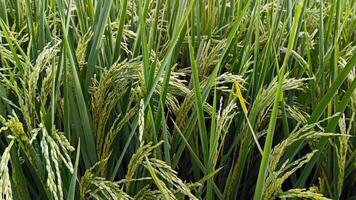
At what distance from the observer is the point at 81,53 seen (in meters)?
0.74

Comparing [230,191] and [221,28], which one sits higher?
[221,28]

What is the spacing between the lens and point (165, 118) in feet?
2.58

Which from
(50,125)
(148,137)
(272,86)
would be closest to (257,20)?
(272,86)

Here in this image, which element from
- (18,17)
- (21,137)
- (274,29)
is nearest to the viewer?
(21,137)

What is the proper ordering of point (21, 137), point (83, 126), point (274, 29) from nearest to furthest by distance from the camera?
point (21, 137) → point (83, 126) → point (274, 29)

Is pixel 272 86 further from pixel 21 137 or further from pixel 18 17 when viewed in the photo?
pixel 18 17

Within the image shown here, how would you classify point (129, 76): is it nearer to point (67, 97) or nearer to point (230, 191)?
point (67, 97)

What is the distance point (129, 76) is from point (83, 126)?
96 mm

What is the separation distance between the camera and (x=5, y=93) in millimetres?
724

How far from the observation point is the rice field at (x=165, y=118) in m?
0.63

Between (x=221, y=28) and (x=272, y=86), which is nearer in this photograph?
(x=272, y=86)

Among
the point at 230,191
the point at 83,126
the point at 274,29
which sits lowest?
the point at 230,191

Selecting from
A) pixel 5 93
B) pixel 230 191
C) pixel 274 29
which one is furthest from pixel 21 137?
pixel 274 29

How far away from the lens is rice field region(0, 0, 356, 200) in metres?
0.63
